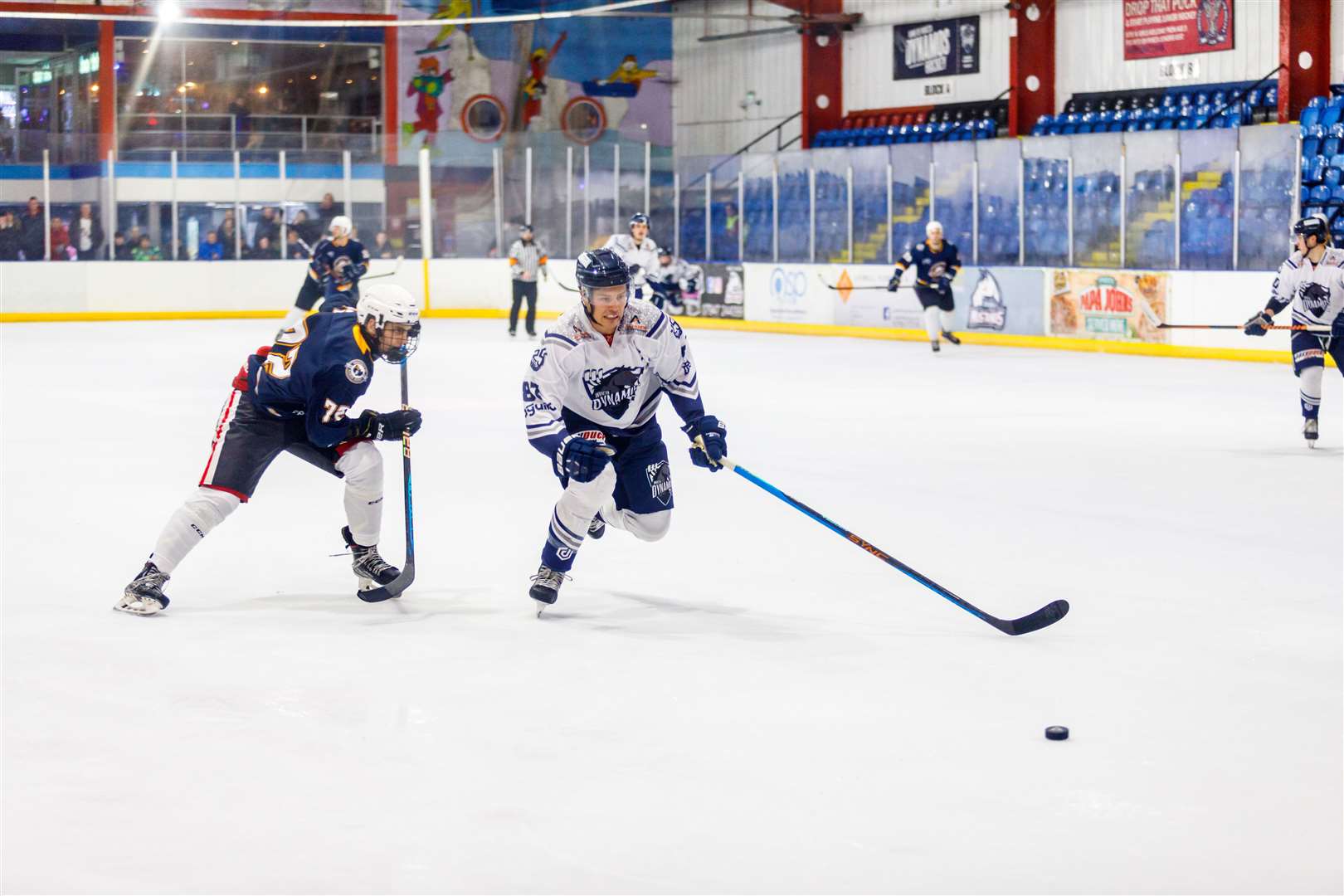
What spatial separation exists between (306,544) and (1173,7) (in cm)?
1463

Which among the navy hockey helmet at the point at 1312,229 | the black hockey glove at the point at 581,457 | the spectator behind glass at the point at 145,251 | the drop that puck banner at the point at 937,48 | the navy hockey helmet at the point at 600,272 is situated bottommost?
the black hockey glove at the point at 581,457

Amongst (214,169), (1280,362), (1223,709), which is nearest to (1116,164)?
(1280,362)

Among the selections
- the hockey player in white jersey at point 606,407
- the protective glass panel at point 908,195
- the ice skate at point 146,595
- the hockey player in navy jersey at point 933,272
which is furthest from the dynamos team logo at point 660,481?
the protective glass panel at point 908,195

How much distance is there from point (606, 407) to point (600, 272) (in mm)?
445

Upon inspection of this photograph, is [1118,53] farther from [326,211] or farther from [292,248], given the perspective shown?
[292,248]

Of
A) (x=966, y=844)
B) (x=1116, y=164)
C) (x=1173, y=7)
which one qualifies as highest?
(x=1173, y=7)

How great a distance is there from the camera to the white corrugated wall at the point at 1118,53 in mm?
16984

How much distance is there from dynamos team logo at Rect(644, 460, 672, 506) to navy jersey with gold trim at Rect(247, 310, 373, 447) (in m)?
0.83

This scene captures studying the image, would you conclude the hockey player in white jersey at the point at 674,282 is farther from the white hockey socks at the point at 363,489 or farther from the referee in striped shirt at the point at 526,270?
the white hockey socks at the point at 363,489

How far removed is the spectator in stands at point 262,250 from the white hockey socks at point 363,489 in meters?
17.0

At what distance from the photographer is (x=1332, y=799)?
298 centimetres

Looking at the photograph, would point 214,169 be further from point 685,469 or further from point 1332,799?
point 1332,799

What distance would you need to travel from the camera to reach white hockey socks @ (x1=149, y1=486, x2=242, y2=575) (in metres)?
4.60

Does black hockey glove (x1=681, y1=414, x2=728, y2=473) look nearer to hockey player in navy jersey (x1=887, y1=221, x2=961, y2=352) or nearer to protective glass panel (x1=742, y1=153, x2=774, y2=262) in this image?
hockey player in navy jersey (x1=887, y1=221, x2=961, y2=352)
